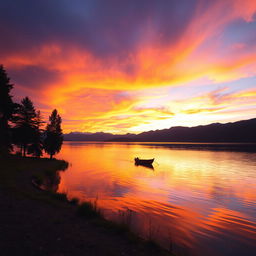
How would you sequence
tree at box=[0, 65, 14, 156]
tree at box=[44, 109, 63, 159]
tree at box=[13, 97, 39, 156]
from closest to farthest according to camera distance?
1. tree at box=[0, 65, 14, 156]
2. tree at box=[13, 97, 39, 156]
3. tree at box=[44, 109, 63, 159]

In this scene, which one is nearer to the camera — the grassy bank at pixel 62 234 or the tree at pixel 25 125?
the grassy bank at pixel 62 234

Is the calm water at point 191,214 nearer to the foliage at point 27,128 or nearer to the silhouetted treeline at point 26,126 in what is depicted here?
the silhouetted treeline at point 26,126

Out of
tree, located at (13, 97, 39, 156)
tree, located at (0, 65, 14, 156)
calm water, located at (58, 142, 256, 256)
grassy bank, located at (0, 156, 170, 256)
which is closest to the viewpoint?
grassy bank, located at (0, 156, 170, 256)

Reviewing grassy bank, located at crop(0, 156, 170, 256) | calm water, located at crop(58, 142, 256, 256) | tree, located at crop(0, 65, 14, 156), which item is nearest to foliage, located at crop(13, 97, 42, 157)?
tree, located at crop(0, 65, 14, 156)

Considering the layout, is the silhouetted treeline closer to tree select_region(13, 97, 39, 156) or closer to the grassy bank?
tree select_region(13, 97, 39, 156)

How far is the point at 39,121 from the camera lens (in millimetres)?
46375

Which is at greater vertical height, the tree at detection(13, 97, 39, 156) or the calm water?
the tree at detection(13, 97, 39, 156)

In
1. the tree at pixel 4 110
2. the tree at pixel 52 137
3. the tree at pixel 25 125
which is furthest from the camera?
the tree at pixel 52 137

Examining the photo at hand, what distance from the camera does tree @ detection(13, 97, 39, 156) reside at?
42406mm

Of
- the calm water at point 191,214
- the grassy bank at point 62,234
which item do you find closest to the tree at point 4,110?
the calm water at point 191,214

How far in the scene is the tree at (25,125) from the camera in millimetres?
42406

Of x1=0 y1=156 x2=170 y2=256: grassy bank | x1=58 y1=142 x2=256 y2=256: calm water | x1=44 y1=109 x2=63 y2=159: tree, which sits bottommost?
x1=58 y1=142 x2=256 y2=256: calm water

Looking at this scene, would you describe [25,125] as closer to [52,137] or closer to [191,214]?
[52,137]

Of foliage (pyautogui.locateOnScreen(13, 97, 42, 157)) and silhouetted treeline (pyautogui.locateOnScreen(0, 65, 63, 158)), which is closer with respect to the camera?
silhouetted treeline (pyautogui.locateOnScreen(0, 65, 63, 158))
